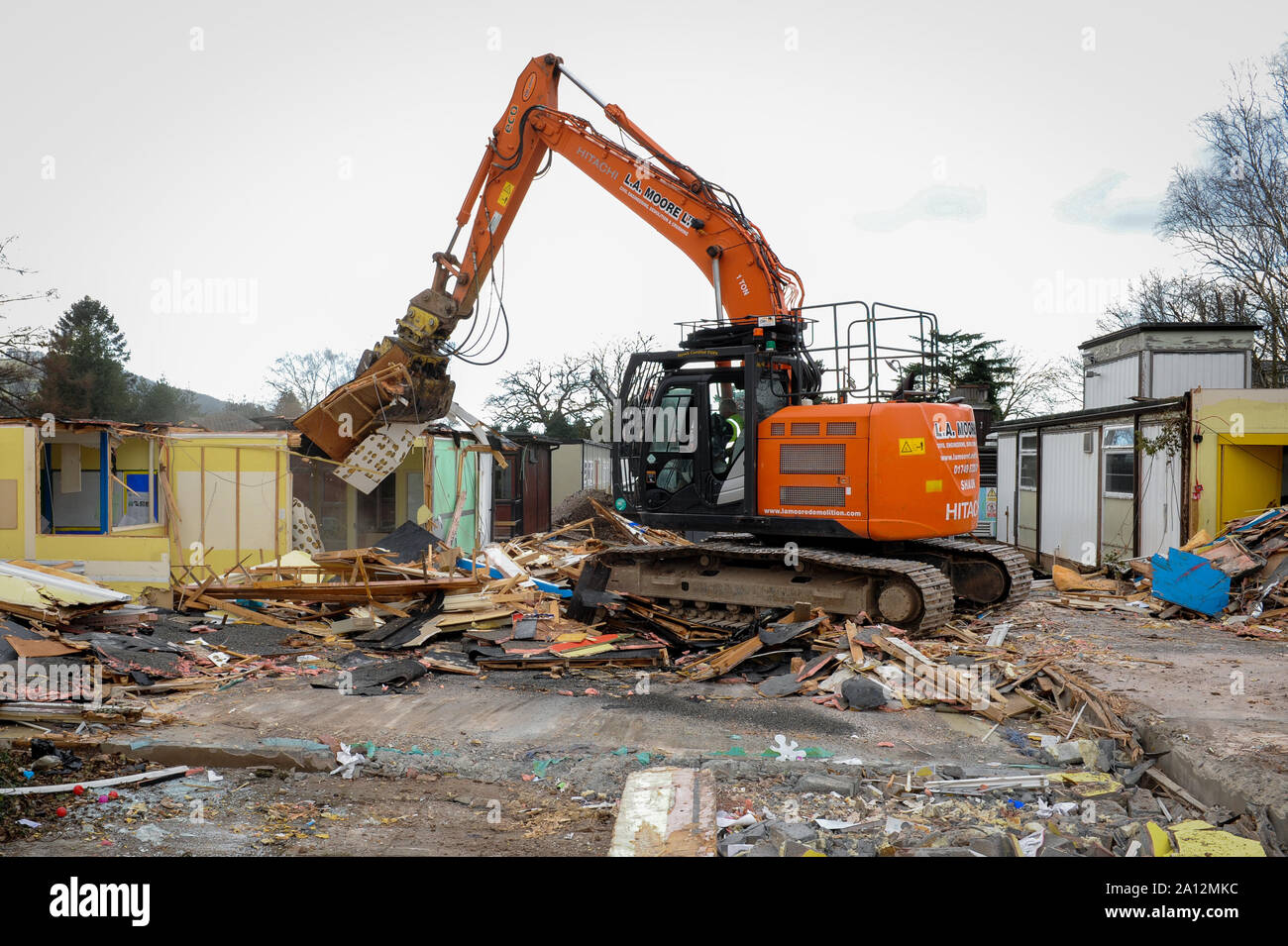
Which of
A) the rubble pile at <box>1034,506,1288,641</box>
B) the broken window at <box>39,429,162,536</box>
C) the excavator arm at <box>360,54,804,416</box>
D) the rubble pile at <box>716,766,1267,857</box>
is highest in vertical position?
the excavator arm at <box>360,54,804,416</box>

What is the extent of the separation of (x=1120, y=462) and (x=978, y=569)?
21.7 ft

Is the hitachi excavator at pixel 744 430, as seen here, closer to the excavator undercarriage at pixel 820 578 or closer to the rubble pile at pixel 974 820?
the excavator undercarriage at pixel 820 578

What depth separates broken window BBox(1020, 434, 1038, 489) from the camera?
20297mm

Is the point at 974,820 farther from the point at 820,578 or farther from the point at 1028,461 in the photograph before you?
the point at 1028,461

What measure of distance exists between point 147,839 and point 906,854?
3702mm

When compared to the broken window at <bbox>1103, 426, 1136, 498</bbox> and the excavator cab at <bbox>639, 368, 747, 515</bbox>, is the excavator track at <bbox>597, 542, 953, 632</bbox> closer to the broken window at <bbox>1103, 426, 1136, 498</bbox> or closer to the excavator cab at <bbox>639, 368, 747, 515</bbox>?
the excavator cab at <bbox>639, 368, 747, 515</bbox>

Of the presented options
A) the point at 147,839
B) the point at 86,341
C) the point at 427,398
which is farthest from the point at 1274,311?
the point at 86,341

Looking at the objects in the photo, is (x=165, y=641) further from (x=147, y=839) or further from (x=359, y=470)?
(x=147, y=839)

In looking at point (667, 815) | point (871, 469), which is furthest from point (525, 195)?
point (667, 815)

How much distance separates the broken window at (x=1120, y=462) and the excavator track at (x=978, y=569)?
570 centimetres

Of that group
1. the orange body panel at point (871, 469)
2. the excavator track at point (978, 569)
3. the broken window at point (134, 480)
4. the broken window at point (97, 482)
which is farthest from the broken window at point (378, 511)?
the excavator track at point (978, 569)

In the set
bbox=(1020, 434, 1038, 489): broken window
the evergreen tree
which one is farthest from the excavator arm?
the evergreen tree

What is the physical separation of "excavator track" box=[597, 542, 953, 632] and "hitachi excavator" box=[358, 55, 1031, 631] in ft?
0.06

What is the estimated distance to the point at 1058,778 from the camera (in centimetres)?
558
